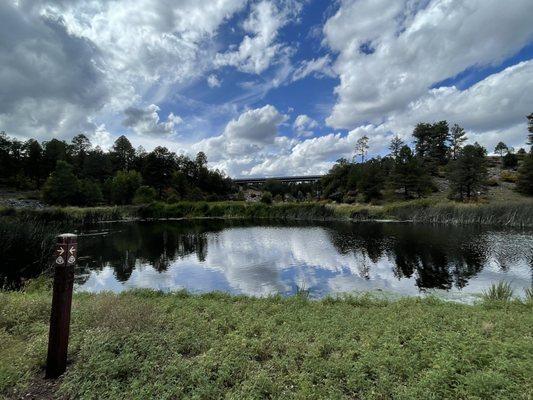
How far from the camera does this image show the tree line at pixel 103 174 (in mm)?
71625

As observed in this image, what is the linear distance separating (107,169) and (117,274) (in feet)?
304

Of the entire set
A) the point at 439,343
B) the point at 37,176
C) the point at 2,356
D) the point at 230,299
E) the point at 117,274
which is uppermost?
the point at 37,176

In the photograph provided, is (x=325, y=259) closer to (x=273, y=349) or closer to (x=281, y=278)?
(x=281, y=278)

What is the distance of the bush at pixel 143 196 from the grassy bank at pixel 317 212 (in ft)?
14.9

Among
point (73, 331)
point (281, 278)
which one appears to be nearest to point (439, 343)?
point (73, 331)

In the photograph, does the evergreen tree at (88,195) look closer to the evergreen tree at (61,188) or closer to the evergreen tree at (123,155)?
the evergreen tree at (61,188)

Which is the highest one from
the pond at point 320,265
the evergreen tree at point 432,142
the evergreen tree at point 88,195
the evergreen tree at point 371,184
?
the evergreen tree at point 432,142

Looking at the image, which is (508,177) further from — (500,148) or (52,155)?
(52,155)

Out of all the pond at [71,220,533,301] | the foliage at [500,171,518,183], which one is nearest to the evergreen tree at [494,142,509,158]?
the foliage at [500,171,518,183]

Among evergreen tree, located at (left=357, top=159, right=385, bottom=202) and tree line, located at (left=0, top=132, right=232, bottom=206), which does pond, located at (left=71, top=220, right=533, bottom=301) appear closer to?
evergreen tree, located at (left=357, top=159, right=385, bottom=202)

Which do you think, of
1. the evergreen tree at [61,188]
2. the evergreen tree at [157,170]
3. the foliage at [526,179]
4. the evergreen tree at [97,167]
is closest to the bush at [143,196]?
the evergreen tree at [61,188]

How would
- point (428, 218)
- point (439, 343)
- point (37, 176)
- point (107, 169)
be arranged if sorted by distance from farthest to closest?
point (107, 169) < point (37, 176) < point (428, 218) < point (439, 343)

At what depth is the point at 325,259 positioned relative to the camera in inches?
827

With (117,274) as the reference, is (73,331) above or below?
above
